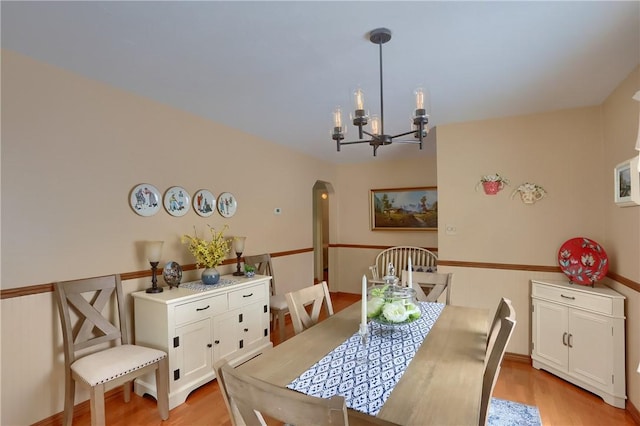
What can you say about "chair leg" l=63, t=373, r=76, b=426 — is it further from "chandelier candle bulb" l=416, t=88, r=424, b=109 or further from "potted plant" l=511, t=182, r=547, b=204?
"potted plant" l=511, t=182, r=547, b=204

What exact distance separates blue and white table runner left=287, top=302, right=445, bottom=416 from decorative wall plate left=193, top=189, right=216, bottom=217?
213 centimetres

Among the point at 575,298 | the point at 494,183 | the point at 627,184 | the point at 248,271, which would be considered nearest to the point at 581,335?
the point at 575,298

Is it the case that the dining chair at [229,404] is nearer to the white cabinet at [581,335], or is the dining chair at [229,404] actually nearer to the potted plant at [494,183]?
the white cabinet at [581,335]

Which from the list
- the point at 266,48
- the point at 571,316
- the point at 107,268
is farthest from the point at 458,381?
the point at 107,268

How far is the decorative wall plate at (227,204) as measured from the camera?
3467 mm

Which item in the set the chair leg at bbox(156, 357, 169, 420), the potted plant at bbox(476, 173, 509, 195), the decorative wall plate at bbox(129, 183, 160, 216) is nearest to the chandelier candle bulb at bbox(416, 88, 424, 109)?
the potted plant at bbox(476, 173, 509, 195)

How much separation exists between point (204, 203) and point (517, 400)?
10.5 feet

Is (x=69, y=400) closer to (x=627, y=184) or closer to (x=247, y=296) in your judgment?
(x=247, y=296)

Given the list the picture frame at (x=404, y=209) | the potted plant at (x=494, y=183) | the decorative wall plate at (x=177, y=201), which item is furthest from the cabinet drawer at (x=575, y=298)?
the decorative wall plate at (x=177, y=201)

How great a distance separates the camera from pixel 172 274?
2.73 meters

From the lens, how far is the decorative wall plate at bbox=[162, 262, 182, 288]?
271 centimetres

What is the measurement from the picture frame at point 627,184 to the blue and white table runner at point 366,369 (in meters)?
1.67

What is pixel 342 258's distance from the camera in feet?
19.6

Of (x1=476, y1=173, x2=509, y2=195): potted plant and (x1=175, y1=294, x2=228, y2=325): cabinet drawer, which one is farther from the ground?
(x1=476, y1=173, x2=509, y2=195): potted plant
